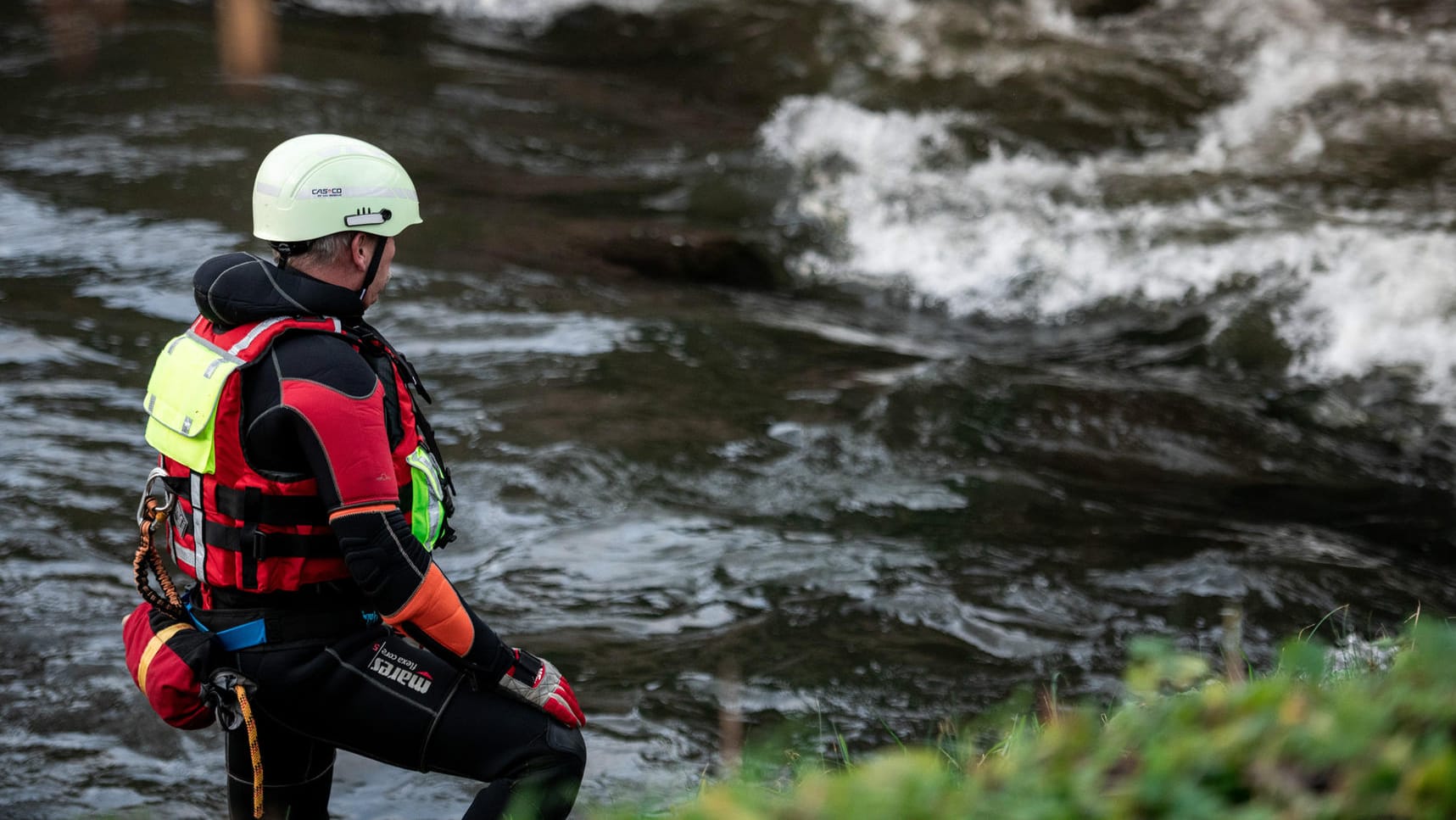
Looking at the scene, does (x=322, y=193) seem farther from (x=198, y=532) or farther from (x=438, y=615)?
(x=438, y=615)

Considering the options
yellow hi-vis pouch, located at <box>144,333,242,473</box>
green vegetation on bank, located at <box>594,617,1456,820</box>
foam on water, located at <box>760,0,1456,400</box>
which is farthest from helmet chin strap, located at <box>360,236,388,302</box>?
foam on water, located at <box>760,0,1456,400</box>

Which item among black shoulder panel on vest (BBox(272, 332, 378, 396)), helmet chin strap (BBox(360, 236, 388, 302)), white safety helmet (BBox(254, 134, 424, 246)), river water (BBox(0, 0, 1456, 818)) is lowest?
river water (BBox(0, 0, 1456, 818))

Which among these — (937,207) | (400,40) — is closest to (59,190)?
(400,40)

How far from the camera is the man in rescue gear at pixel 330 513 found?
2924mm

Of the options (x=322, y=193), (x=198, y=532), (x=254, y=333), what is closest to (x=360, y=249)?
(x=322, y=193)

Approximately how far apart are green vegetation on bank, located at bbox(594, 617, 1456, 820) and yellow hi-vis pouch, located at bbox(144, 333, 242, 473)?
1.34 metres

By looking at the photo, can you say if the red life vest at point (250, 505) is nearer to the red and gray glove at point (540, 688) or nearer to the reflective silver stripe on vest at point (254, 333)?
the reflective silver stripe on vest at point (254, 333)

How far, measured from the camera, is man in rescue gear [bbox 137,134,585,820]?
2924mm

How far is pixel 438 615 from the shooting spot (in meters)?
3.05

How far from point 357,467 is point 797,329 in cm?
631

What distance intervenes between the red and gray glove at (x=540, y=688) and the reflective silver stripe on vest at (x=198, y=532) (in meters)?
0.77

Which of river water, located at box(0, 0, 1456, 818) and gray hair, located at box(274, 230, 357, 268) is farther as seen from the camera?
river water, located at box(0, 0, 1456, 818)

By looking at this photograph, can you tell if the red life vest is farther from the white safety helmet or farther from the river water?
the river water

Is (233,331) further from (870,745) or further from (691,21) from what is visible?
(691,21)
